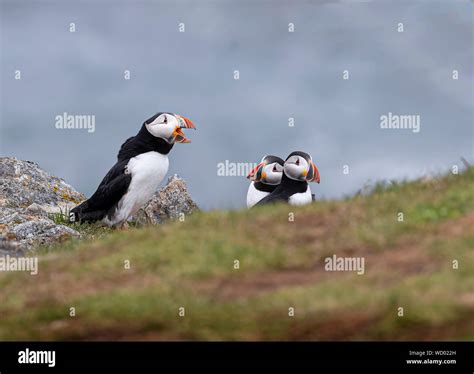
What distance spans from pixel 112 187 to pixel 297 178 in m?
4.91

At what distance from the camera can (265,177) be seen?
23.7 metres

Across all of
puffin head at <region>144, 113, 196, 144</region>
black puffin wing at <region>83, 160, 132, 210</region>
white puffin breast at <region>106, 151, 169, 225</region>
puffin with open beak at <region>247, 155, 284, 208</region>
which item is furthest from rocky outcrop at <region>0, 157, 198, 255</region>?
puffin head at <region>144, 113, 196, 144</region>

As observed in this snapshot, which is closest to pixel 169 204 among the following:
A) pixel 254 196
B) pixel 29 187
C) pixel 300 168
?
pixel 254 196

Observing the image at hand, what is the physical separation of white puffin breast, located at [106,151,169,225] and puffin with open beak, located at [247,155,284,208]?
2740 millimetres

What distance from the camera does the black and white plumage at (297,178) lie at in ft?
67.8

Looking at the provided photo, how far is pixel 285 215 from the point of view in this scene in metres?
15.6

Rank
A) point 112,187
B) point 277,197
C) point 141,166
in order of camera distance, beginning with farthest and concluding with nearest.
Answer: point 112,187
point 141,166
point 277,197

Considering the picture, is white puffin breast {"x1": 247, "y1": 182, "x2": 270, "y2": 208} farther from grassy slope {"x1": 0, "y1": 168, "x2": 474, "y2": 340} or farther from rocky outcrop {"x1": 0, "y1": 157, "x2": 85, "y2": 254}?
grassy slope {"x1": 0, "y1": 168, "x2": 474, "y2": 340}

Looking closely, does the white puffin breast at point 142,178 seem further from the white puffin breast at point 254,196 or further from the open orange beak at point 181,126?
the white puffin breast at point 254,196

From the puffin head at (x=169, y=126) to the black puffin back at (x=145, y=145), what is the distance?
0.39 feet

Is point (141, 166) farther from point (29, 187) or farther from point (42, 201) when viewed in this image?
point (29, 187)

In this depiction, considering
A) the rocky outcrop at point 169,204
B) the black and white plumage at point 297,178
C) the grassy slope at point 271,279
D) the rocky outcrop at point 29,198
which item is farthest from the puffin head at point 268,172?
the grassy slope at point 271,279

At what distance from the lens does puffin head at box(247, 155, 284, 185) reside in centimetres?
2359
